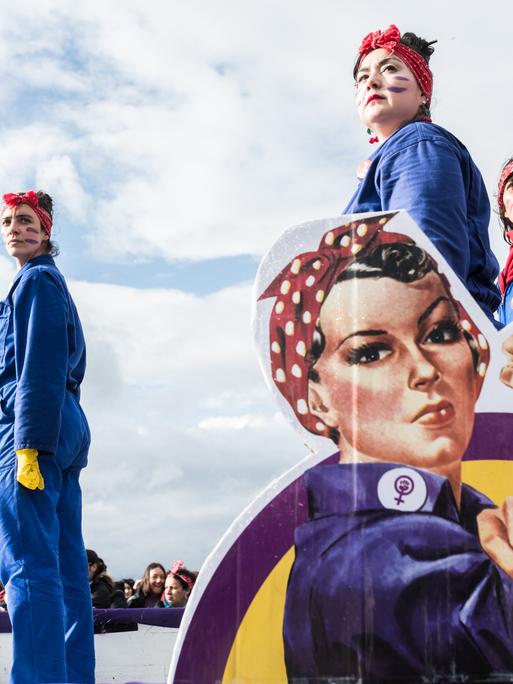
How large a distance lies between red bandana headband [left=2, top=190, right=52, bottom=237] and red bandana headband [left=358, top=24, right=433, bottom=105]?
136 centimetres

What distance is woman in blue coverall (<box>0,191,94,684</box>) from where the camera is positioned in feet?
8.98

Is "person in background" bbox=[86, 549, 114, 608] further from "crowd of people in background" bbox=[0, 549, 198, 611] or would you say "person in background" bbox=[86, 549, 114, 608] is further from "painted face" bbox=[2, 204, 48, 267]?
"painted face" bbox=[2, 204, 48, 267]

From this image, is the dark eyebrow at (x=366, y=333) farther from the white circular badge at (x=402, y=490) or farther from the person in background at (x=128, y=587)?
the person in background at (x=128, y=587)

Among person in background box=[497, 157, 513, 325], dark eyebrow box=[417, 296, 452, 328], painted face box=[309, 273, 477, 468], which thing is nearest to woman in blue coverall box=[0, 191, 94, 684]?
painted face box=[309, 273, 477, 468]

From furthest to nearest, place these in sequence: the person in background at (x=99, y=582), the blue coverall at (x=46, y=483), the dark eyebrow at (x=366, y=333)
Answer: the person in background at (x=99, y=582) < the blue coverall at (x=46, y=483) < the dark eyebrow at (x=366, y=333)

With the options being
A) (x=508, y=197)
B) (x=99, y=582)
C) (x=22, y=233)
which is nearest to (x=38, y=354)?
(x=22, y=233)

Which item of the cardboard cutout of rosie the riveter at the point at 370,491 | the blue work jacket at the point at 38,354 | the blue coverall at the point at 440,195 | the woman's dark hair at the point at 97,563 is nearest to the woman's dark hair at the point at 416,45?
the blue coverall at the point at 440,195

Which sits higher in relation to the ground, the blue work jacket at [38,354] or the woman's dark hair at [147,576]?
the blue work jacket at [38,354]

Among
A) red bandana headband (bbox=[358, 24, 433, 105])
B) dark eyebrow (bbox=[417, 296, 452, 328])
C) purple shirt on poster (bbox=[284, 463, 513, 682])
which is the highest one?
red bandana headband (bbox=[358, 24, 433, 105])

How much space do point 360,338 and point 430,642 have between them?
533 millimetres

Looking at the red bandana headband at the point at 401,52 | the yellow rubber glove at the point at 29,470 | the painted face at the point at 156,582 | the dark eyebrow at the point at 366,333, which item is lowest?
the painted face at the point at 156,582

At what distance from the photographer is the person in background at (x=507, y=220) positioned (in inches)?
147

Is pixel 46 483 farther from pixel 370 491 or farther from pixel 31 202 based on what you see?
pixel 370 491

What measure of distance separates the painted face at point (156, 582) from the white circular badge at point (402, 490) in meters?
4.89
